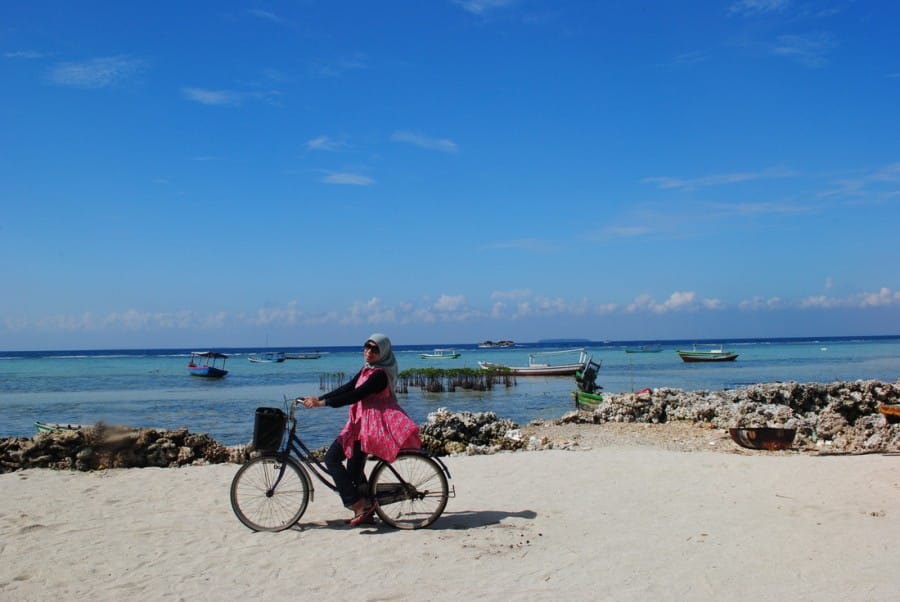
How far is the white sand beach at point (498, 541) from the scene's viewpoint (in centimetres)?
482

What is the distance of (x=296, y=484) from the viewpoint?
6305 millimetres

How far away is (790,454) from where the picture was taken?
1103 cm

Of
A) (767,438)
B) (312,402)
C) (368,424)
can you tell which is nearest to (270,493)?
(312,402)

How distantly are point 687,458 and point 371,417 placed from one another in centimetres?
590

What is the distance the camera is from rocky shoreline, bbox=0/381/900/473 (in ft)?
31.4

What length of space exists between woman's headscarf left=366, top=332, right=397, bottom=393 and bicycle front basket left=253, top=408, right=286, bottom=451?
0.90 m

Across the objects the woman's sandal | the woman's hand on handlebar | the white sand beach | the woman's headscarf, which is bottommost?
the white sand beach

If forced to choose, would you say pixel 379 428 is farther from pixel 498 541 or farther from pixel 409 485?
pixel 498 541

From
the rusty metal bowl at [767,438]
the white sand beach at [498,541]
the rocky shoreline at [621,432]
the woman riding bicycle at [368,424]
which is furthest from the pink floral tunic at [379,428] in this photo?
the rusty metal bowl at [767,438]

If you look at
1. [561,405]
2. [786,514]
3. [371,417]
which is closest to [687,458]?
[786,514]

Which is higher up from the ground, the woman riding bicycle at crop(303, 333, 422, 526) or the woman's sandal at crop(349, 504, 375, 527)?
the woman riding bicycle at crop(303, 333, 422, 526)

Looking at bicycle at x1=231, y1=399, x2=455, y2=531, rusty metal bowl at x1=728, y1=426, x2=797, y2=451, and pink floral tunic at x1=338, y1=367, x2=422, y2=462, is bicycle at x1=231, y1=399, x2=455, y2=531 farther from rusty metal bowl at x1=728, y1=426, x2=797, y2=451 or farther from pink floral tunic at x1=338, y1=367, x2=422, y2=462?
rusty metal bowl at x1=728, y1=426, x2=797, y2=451

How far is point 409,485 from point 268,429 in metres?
1.32

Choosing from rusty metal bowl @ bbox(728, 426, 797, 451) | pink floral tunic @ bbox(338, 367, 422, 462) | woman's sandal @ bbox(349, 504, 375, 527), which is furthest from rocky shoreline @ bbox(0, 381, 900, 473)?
pink floral tunic @ bbox(338, 367, 422, 462)
